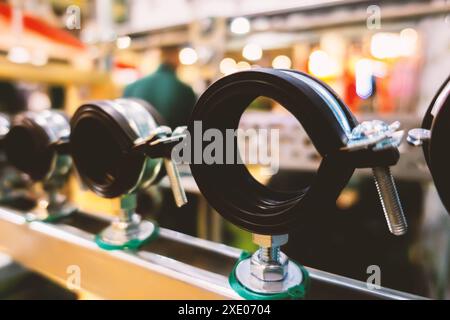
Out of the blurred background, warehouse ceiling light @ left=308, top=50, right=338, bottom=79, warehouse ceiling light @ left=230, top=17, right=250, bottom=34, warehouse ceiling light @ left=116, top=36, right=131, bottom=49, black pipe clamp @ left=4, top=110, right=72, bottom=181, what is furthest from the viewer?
warehouse ceiling light @ left=116, top=36, right=131, bottom=49

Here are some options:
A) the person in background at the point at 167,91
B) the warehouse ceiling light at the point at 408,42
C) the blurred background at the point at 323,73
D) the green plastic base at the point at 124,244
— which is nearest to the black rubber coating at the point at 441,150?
the green plastic base at the point at 124,244

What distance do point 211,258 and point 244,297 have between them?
182 millimetres

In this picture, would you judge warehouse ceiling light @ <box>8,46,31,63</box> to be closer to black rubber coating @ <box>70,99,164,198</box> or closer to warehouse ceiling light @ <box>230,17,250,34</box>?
warehouse ceiling light @ <box>230,17,250,34</box>

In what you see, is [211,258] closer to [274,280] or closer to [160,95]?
[274,280]

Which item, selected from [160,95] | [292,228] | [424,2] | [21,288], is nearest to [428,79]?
[424,2]

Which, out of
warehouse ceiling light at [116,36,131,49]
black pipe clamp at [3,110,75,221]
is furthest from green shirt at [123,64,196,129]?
black pipe clamp at [3,110,75,221]

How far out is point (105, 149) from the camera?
698 mm

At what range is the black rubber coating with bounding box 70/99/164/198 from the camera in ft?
2.08

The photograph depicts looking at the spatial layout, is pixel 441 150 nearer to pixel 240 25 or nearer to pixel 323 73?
pixel 240 25

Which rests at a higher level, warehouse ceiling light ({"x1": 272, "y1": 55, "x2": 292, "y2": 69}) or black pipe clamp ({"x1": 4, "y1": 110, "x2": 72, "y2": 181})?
warehouse ceiling light ({"x1": 272, "y1": 55, "x2": 292, "y2": 69})

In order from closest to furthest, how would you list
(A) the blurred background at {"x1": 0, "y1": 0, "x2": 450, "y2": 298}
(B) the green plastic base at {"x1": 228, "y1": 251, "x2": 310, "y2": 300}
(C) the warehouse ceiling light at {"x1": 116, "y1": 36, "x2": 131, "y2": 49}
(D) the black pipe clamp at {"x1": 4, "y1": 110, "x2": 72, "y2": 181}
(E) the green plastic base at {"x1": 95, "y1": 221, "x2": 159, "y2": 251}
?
(B) the green plastic base at {"x1": 228, "y1": 251, "x2": 310, "y2": 300} < (E) the green plastic base at {"x1": 95, "y1": 221, "x2": 159, "y2": 251} < (D) the black pipe clamp at {"x1": 4, "y1": 110, "x2": 72, "y2": 181} < (A) the blurred background at {"x1": 0, "y1": 0, "x2": 450, "y2": 298} < (C) the warehouse ceiling light at {"x1": 116, "y1": 36, "x2": 131, "y2": 49}

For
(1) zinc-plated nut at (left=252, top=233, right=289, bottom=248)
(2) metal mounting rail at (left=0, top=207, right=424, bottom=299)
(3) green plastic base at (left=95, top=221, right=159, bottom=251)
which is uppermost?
(1) zinc-plated nut at (left=252, top=233, right=289, bottom=248)

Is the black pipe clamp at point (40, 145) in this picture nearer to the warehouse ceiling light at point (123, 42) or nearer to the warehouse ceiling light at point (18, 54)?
the warehouse ceiling light at point (18, 54)

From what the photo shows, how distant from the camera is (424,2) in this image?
5.77 feet
